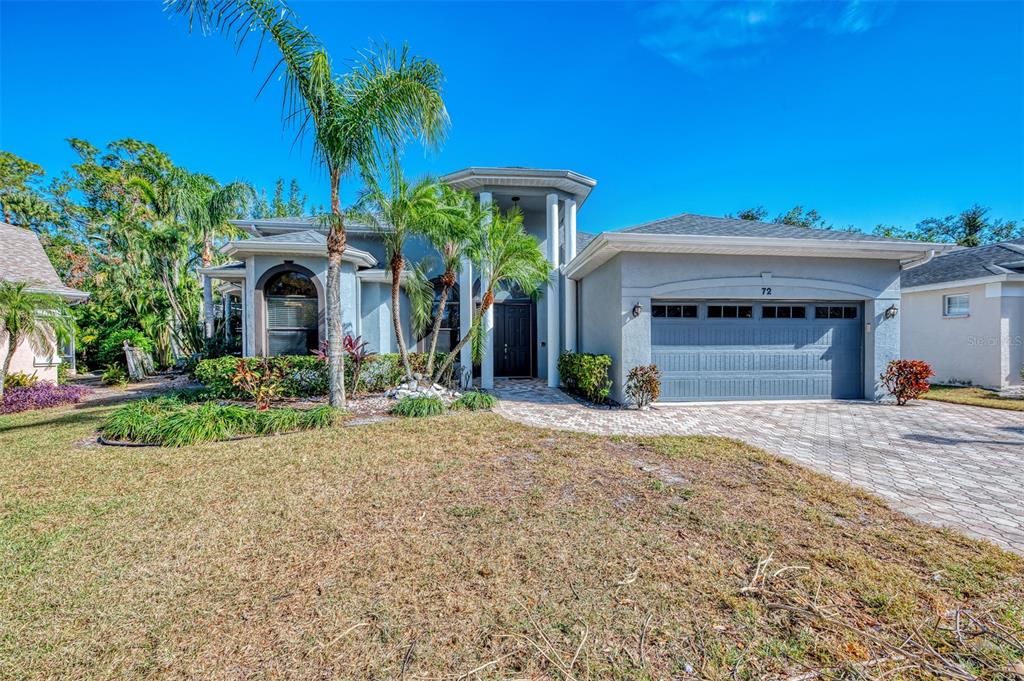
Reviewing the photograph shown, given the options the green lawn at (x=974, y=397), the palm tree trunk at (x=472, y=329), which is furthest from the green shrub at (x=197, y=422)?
the green lawn at (x=974, y=397)

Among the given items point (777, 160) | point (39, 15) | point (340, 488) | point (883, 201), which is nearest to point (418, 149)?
point (340, 488)

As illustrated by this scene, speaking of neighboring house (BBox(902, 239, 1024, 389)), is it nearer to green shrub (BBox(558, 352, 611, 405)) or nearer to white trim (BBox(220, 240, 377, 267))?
green shrub (BBox(558, 352, 611, 405))

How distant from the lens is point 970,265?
501 inches

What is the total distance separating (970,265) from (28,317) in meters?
26.2

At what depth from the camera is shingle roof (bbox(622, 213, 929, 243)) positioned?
30.1ft

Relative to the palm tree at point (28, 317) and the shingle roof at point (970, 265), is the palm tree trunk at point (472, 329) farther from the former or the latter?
the shingle roof at point (970, 265)

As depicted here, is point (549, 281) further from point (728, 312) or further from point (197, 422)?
point (197, 422)

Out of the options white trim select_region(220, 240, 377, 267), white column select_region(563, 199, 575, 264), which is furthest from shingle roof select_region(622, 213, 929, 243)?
white trim select_region(220, 240, 377, 267)

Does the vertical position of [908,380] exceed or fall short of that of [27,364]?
it falls short

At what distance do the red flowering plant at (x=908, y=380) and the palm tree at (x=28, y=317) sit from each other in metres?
20.1

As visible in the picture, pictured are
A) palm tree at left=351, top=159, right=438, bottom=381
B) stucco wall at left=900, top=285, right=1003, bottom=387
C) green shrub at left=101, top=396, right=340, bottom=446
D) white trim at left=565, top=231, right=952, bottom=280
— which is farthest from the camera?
stucco wall at left=900, top=285, right=1003, bottom=387

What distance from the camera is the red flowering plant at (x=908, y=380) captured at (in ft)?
29.8

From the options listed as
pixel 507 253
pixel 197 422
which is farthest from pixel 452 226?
pixel 197 422

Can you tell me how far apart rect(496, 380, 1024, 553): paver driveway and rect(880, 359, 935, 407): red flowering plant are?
342 mm
